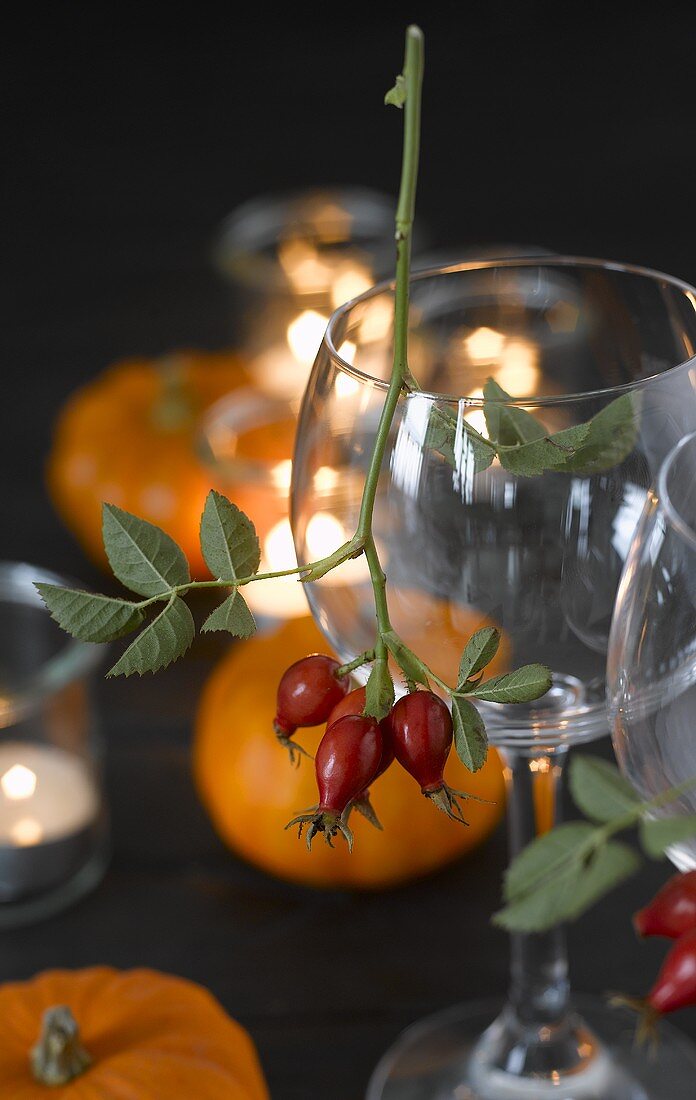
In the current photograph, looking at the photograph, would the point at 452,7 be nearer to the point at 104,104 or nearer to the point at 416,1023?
the point at 104,104

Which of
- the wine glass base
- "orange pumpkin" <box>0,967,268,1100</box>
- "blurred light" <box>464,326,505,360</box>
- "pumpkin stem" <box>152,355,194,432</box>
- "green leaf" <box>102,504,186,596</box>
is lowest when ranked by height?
the wine glass base

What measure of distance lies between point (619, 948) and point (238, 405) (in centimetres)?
41

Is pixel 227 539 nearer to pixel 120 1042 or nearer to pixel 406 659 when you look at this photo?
pixel 406 659

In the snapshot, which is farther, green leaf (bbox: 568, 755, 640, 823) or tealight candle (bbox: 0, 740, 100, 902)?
tealight candle (bbox: 0, 740, 100, 902)

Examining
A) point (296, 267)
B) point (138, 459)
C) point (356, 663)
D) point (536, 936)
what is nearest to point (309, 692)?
point (356, 663)

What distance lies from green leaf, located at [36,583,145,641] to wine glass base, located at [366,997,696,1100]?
0.29 meters

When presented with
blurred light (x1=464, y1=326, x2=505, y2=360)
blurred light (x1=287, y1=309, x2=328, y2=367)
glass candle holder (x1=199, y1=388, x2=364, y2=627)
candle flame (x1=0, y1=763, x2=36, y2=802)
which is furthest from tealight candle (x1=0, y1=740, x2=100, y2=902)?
blurred light (x1=287, y1=309, x2=328, y2=367)

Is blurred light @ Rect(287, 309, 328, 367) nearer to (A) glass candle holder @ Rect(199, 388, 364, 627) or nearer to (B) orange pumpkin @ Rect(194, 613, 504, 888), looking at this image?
(A) glass candle holder @ Rect(199, 388, 364, 627)

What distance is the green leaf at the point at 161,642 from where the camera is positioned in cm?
32

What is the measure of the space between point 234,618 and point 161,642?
18 millimetres

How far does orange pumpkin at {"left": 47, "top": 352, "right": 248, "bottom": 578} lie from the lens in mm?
854

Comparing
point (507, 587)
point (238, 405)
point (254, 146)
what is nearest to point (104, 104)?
point (254, 146)

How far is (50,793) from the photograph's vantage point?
64 cm

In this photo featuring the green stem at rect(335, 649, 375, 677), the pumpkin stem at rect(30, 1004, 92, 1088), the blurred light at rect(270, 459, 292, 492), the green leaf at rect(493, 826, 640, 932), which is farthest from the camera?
the blurred light at rect(270, 459, 292, 492)
